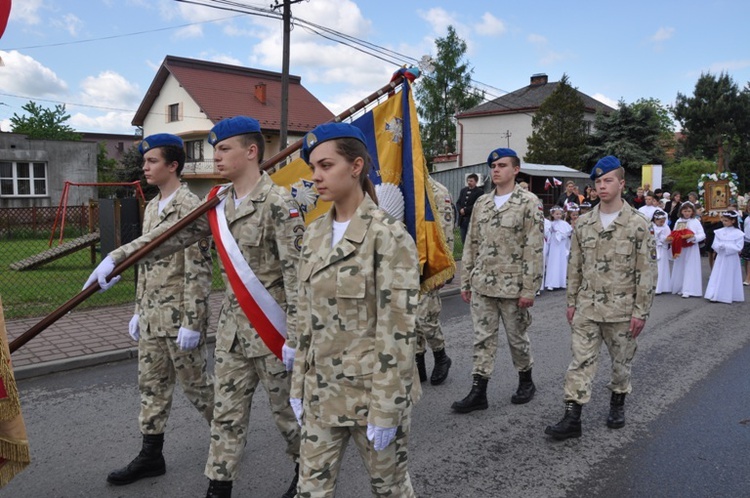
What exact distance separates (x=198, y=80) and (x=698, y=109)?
38362 millimetres

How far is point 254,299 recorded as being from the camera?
332 cm

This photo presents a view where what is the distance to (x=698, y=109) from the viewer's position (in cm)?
4812

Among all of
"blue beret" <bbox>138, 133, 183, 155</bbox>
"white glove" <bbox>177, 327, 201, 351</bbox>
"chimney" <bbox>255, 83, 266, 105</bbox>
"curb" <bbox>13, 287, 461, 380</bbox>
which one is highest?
"chimney" <bbox>255, 83, 266, 105</bbox>

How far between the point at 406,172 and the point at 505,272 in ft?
4.79

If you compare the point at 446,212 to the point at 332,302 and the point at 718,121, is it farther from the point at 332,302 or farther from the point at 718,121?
the point at 718,121

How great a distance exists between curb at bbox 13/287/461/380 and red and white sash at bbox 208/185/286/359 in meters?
4.06

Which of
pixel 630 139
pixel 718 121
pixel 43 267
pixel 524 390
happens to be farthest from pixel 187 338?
pixel 718 121

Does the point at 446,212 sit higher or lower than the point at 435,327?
higher

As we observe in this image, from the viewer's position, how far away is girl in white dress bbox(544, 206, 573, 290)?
12.6 m

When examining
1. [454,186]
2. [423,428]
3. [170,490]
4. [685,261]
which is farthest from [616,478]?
[454,186]

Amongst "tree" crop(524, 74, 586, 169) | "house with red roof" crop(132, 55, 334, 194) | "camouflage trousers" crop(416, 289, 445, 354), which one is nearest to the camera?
"camouflage trousers" crop(416, 289, 445, 354)

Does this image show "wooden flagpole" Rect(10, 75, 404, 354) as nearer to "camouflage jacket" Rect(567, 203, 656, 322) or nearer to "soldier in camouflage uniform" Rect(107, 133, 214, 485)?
"soldier in camouflage uniform" Rect(107, 133, 214, 485)

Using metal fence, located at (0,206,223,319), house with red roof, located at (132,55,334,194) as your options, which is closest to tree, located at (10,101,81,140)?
house with red roof, located at (132,55,334,194)

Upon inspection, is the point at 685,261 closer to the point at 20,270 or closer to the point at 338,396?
the point at 338,396
